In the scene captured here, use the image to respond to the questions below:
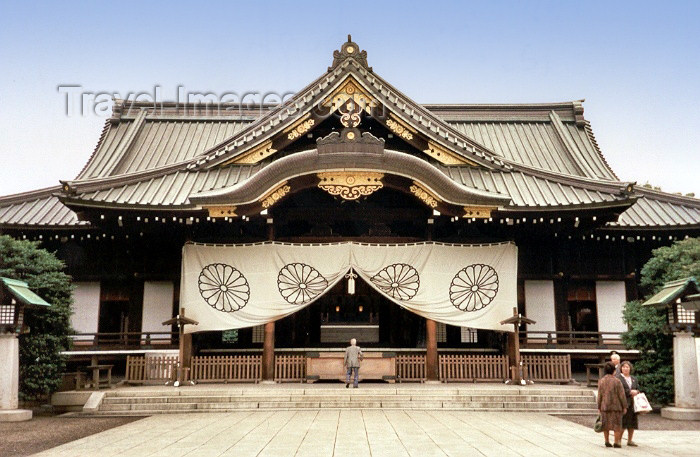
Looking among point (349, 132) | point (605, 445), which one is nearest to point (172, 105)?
point (349, 132)

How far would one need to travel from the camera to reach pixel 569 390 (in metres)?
14.8

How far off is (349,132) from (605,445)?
366 inches

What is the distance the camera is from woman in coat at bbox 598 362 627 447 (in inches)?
378

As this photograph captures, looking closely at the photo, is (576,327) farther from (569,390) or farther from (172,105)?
(172,105)

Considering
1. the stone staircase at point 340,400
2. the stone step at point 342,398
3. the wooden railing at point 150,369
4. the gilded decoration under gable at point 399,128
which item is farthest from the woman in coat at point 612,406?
the wooden railing at point 150,369

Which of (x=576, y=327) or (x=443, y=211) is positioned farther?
(x=576, y=327)

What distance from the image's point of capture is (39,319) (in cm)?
1455

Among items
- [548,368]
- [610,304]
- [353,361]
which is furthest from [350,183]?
[610,304]

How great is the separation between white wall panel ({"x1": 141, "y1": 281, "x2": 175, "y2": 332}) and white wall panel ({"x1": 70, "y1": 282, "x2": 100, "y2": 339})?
1406 mm

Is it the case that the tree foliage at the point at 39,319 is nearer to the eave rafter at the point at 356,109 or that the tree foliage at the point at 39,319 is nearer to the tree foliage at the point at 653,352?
the eave rafter at the point at 356,109

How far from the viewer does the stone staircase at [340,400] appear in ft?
46.3

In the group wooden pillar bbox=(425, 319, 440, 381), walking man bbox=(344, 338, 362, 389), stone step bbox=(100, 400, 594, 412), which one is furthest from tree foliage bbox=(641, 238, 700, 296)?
A: walking man bbox=(344, 338, 362, 389)

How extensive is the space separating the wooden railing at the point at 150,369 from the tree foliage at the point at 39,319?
176cm

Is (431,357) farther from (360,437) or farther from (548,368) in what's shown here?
(360,437)
